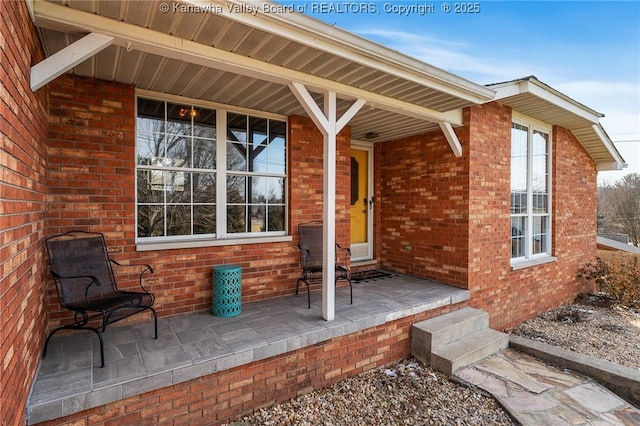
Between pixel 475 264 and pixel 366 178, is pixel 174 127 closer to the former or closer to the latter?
pixel 366 178

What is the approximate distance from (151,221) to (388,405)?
3.04 m

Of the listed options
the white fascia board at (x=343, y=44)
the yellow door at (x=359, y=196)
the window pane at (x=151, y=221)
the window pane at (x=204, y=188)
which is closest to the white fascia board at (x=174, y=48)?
the white fascia board at (x=343, y=44)

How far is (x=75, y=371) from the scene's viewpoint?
2283 mm

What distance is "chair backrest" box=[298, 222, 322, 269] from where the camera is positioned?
4352 millimetres

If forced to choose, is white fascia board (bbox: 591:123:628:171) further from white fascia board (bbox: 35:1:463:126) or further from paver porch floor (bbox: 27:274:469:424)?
white fascia board (bbox: 35:1:463:126)

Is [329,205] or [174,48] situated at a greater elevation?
[174,48]

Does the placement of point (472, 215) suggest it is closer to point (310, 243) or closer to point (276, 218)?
point (310, 243)

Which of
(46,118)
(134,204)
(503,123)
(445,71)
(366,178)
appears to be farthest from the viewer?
(366,178)

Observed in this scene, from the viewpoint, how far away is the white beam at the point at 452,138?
15.1 ft

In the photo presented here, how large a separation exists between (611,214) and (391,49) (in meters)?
22.8

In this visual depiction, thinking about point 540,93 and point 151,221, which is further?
point 540,93

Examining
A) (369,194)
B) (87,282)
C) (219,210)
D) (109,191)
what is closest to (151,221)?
(109,191)

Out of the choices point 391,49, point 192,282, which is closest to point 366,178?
point 391,49

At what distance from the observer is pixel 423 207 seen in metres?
5.42
